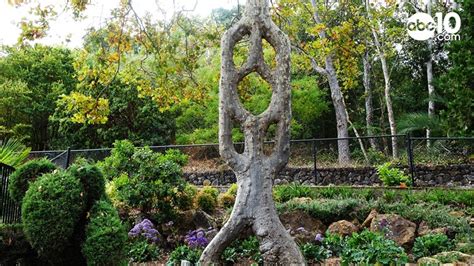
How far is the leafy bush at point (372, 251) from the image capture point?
5.63 meters

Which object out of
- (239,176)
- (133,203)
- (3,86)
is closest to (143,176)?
(133,203)

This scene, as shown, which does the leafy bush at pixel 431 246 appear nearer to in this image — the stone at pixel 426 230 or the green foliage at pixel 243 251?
the stone at pixel 426 230

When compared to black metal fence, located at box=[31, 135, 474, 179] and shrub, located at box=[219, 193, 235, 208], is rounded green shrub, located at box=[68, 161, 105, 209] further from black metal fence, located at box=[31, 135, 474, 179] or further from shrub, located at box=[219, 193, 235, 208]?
black metal fence, located at box=[31, 135, 474, 179]

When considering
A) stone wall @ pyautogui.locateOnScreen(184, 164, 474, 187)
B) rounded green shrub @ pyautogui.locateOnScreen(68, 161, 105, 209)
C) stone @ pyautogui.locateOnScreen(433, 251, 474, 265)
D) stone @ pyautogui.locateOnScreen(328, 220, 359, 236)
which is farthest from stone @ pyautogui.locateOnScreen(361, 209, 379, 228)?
rounded green shrub @ pyautogui.locateOnScreen(68, 161, 105, 209)

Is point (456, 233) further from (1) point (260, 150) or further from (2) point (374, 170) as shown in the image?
(2) point (374, 170)

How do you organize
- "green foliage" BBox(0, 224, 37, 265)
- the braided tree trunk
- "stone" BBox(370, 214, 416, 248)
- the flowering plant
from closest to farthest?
1. "green foliage" BBox(0, 224, 37, 265)
2. the braided tree trunk
3. "stone" BBox(370, 214, 416, 248)
4. the flowering plant

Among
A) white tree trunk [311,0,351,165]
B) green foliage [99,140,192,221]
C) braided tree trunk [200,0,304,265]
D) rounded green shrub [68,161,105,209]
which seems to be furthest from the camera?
white tree trunk [311,0,351,165]

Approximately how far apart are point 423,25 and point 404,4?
236 cm

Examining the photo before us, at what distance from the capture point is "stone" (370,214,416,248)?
6.99 meters

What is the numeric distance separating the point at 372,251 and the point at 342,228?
67.3 inches

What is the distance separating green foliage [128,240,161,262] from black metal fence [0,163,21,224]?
1943 millimetres

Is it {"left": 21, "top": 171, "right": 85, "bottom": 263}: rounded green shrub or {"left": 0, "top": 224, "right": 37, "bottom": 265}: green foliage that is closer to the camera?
{"left": 21, "top": 171, "right": 85, "bottom": 263}: rounded green shrub

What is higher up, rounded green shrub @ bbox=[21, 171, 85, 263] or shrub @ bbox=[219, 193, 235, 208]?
rounded green shrub @ bbox=[21, 171, 85, 263]

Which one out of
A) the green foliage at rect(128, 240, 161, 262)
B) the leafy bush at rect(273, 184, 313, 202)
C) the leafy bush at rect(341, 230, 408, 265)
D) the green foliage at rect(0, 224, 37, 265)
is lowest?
the green foliage at rect(128, 240, 161, 262)
